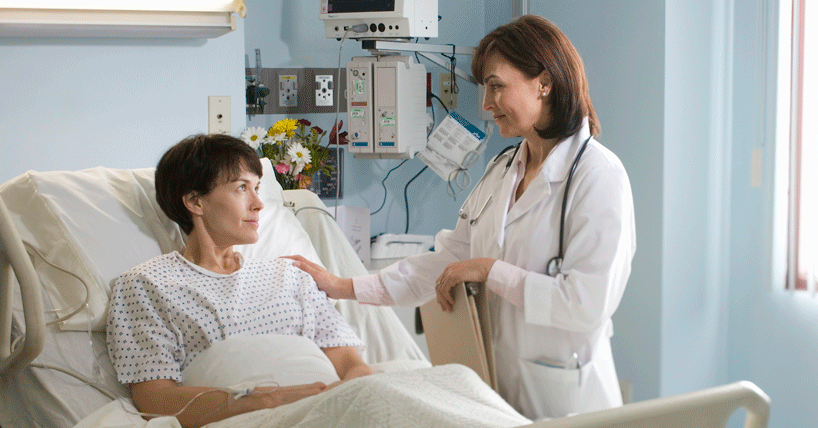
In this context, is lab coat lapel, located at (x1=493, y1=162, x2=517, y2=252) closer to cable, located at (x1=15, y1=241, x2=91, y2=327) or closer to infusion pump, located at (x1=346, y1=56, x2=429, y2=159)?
cable, located at (x1=15, y1=241, x2=91, y2=327)

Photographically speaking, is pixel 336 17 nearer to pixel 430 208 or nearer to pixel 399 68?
pixel 399 68

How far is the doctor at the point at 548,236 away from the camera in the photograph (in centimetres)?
149

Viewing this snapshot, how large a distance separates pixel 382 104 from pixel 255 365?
1.67 meters

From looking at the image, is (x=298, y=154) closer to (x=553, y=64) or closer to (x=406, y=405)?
(x=553, y=64)

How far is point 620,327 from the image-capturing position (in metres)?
2.97

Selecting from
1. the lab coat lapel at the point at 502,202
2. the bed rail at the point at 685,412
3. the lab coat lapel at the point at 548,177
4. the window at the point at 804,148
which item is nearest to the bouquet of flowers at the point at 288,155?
the lab coat lapel at the point at 502,202

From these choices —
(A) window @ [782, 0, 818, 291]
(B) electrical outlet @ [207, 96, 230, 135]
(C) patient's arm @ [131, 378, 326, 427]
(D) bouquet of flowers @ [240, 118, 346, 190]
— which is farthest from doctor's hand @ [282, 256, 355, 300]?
(A) window @ [782, 0, 818, 291]

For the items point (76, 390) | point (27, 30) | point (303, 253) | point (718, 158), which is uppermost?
point (27, 30)

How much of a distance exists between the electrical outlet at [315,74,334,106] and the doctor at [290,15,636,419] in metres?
1.63

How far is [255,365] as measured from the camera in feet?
5.06

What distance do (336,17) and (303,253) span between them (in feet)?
3.97

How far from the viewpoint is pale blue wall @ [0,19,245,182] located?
6.91 feet

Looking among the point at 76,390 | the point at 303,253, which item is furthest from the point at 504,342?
the point at 76,390

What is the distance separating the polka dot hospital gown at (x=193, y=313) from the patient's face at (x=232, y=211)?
0.29 feet
